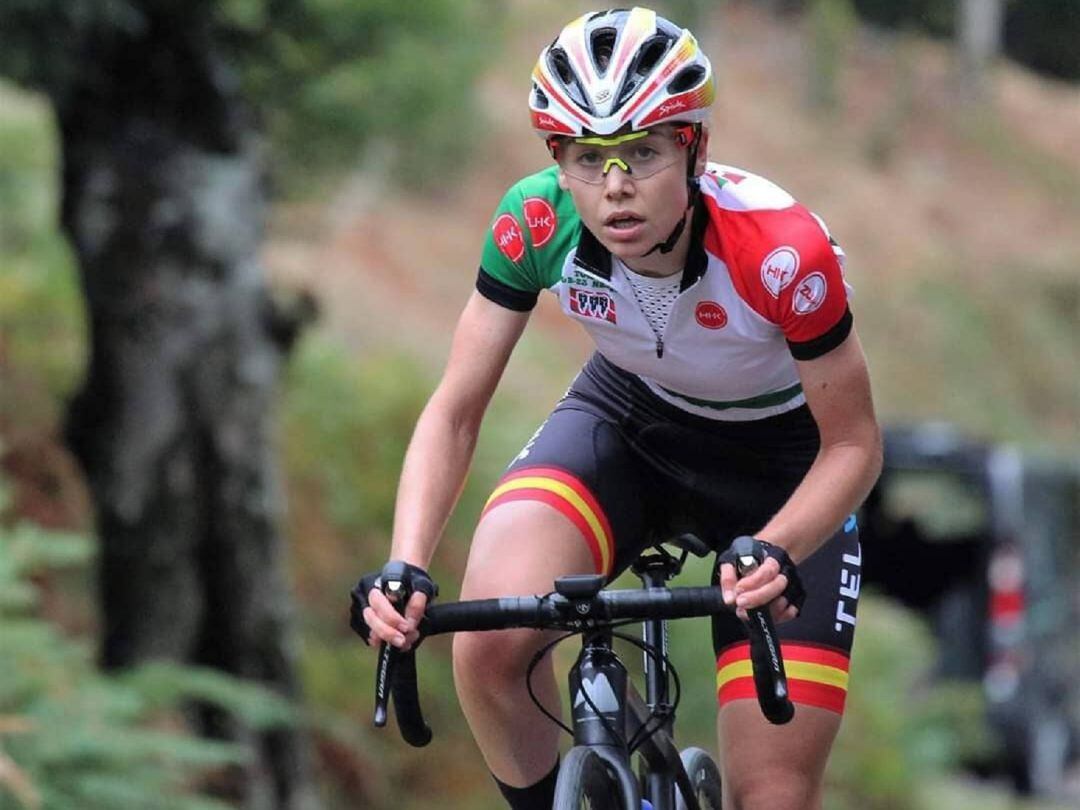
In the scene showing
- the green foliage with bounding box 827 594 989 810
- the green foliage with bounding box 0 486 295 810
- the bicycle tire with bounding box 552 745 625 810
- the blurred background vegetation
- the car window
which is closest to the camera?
the bicycle tire with bounding box 552 745 625 810

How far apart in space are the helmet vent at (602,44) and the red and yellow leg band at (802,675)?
139 centimetres

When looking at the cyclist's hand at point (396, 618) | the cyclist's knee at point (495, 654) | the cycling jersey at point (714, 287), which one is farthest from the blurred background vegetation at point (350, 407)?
the cycling jersey at point (714, 287)

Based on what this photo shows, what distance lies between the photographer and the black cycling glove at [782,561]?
424 cm

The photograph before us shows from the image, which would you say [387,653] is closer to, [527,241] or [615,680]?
[615,680]

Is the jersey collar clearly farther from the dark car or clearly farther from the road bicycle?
the dark car

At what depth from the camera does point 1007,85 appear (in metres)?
46.4

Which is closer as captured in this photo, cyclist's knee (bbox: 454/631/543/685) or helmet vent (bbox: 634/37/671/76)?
helmet vent (bbox: 634/37/671/76)

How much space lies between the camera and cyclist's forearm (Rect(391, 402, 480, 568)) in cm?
472

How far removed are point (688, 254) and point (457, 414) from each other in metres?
0.68

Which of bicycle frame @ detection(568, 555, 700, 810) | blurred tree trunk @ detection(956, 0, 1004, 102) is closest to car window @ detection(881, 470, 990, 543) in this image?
bicycle frame @ detection(568, 555, 700, 810)

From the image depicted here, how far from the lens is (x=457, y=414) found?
195 inches

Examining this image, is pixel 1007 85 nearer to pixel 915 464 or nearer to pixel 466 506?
pixel 915 464

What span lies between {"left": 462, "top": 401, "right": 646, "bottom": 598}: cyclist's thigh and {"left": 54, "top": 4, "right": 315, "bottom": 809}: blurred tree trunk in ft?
17.1

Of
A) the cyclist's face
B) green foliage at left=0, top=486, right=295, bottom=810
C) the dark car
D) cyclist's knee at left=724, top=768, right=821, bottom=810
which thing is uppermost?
the cyclist's face
